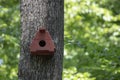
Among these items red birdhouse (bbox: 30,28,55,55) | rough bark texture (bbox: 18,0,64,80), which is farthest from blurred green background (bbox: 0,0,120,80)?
red birdhouse (bbox: 30,28,55,55)

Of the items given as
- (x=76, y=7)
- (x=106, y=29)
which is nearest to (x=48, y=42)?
(x=76, y=7)

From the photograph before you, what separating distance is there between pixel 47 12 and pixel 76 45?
1985 mm

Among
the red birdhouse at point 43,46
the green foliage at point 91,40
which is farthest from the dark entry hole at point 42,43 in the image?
the green foliage at point 91,40

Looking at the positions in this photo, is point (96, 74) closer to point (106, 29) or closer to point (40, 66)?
point (40, 66)

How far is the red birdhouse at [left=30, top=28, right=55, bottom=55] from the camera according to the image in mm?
2904

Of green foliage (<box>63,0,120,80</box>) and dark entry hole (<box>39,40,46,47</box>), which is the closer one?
dark entry hole (<box>39,40,46,47</box>)

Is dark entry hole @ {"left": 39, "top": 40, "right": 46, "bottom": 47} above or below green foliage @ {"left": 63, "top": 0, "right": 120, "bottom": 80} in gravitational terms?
above

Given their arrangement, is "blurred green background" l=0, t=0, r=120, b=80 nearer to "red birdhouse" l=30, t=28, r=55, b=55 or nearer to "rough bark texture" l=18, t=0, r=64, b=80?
"rough bark texture" l=18, t=0, r=64, b=80

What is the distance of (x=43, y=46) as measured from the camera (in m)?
2.94

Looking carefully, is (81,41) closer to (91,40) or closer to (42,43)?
(91,40)

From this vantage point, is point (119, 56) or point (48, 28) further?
point (119, 56)

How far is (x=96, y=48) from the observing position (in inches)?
185

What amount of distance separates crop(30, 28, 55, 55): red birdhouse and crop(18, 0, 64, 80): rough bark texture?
0.08m

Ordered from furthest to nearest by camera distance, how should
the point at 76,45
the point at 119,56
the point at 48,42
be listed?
the point at 76,45
the point at 119,56
the point at 48,42
